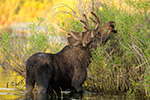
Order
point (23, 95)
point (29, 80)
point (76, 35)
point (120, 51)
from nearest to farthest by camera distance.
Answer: point (29, 80) < point (23, 95) < point (76, 35) < point (120, 51)

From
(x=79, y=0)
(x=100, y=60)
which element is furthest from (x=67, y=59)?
(x=79, y=0)

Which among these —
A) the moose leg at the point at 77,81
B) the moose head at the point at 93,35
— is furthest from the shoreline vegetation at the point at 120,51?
the moose leg at the point at 77,81

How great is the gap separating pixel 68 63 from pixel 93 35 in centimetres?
113

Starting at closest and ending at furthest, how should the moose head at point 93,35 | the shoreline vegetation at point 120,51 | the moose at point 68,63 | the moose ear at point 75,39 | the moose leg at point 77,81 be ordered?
1. the moose at point 68,63
2. the shoreline vegetation at point 120,51
3. the moose leg at point 77,81
4. the moose head at point 93,35
5. the moose ear at point 75,39

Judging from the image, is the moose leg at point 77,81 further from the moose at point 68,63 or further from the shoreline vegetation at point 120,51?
the shoreline vegetation at point 120,51

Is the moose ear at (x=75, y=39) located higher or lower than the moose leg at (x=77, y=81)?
higher

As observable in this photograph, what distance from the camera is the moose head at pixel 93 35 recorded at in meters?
10.5

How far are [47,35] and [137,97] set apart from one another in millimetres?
4182

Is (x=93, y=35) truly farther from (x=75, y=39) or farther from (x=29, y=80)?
(x=29, y=80)

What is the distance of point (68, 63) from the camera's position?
33.9 feet

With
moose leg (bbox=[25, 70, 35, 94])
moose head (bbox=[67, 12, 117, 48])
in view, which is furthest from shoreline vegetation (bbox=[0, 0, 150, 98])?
moose leg (bbox=[25, 70, 35, 94])

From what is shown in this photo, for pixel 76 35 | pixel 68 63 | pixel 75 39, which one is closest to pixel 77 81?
pixel 68 63

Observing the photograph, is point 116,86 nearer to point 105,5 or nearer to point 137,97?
point 137,97

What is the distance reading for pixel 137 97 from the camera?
9.93m
